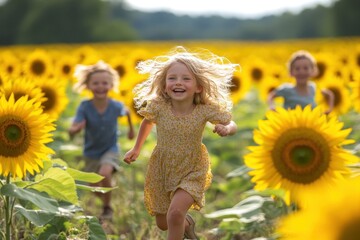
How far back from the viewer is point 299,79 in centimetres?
656

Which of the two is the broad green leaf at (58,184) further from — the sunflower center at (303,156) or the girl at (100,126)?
the girl at (100,126)

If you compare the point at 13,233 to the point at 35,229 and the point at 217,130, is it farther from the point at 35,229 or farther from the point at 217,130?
the point at 217,130

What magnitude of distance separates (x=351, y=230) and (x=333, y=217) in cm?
5

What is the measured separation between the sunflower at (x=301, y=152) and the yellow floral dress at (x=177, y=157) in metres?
0.31

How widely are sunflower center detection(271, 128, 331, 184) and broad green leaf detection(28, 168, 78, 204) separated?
107cm

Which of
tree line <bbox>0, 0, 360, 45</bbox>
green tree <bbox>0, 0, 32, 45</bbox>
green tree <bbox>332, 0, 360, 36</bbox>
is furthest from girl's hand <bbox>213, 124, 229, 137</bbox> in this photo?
green tree <bbox>332, 0, 360, 36</bbox>

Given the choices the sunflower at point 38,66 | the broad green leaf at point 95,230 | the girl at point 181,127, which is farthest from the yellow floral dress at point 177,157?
the sunflower at point 38,66

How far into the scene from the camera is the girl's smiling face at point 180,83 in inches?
161

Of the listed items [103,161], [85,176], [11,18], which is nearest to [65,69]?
[103,161]

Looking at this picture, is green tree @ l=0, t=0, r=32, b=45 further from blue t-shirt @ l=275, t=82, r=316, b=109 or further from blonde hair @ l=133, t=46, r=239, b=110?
blonde hair @ l=133, t=46, r=239, b=110

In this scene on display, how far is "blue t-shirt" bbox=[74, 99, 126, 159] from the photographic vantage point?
19.9 feet

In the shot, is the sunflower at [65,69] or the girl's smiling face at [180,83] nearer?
the girl's smiling face at [180,83]

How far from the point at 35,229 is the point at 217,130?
1309 mm

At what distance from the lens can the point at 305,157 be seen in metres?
4.19
